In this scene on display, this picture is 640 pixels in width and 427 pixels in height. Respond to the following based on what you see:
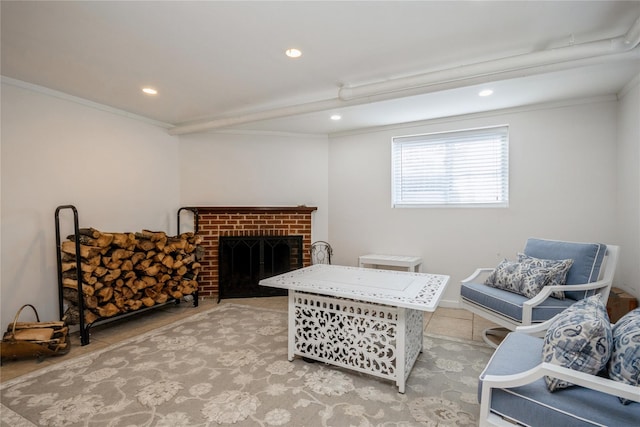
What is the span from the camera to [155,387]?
6.55ft

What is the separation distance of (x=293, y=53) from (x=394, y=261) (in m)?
2.50

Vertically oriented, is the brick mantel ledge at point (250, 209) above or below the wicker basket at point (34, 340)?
above

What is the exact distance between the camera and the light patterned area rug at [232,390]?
1.70m

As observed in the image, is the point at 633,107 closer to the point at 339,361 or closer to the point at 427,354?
the point at 427,354

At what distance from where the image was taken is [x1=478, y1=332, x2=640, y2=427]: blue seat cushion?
106 centimetres

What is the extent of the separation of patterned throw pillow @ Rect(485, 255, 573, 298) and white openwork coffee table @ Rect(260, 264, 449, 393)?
0.74 metres

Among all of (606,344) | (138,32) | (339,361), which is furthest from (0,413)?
(606,344)

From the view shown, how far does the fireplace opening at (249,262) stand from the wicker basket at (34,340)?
1.80 m

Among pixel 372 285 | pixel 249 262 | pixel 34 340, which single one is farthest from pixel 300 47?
pixel 34 340

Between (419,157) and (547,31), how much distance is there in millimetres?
2034

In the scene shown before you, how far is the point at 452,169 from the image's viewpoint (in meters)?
3.77

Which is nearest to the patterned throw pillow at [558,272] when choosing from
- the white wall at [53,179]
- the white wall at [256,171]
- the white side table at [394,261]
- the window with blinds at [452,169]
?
the window with blinds at [452,169]

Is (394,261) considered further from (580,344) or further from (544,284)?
(580,344)

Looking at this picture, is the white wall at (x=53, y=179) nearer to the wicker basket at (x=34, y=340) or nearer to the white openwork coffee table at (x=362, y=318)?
the wicker basket at (x=34, y=340)
